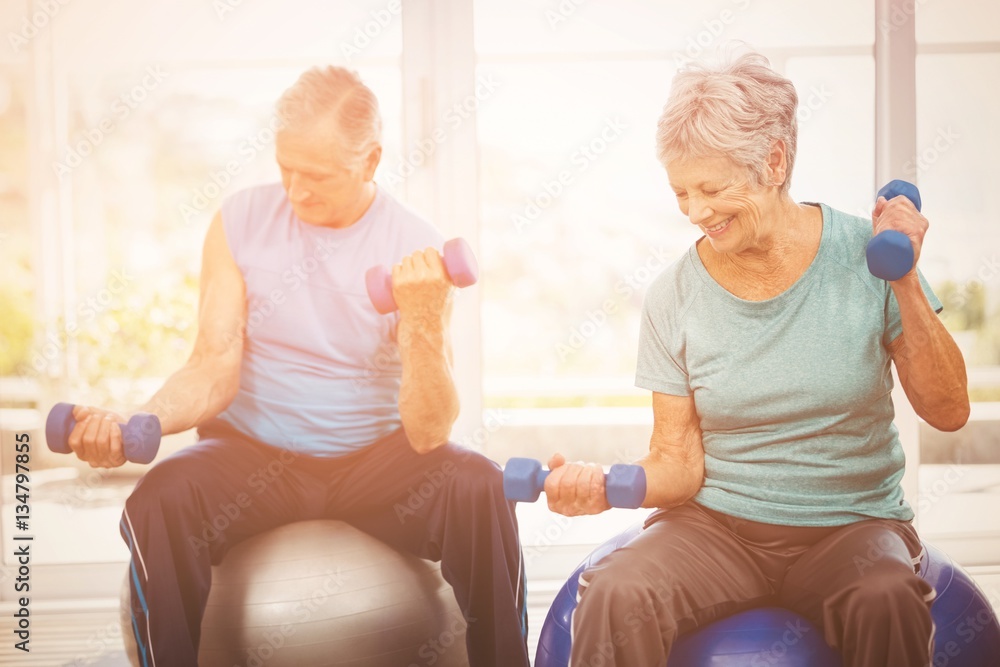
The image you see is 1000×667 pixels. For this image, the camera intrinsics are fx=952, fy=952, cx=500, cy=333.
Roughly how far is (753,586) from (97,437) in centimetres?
125

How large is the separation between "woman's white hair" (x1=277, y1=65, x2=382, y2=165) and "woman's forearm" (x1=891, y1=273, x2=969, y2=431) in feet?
3.74

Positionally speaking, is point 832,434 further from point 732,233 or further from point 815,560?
point 732,233

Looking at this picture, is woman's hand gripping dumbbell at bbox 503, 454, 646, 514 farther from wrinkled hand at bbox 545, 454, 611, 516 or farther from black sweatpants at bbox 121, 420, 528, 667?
black sweatpants at bbox 121, 420, 528, 667

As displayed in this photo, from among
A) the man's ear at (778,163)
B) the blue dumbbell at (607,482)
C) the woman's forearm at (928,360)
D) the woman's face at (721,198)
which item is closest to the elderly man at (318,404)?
the blue dumbbell at (607,482)

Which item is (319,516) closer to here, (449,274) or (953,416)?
(449,274)

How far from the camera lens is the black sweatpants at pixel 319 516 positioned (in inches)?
70.4

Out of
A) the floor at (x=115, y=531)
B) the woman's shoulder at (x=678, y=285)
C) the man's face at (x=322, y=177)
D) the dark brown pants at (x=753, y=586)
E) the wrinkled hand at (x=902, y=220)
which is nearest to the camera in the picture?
the dark brown pants at (x=753, y=586)

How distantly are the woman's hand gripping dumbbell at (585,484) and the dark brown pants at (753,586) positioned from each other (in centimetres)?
9

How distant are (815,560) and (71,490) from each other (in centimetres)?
223

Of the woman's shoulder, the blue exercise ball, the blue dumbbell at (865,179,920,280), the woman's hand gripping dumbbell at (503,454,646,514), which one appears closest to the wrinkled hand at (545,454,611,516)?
the woman's hand gripping dumbbell at (503,454,646,514)

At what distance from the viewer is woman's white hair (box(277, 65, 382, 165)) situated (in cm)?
204

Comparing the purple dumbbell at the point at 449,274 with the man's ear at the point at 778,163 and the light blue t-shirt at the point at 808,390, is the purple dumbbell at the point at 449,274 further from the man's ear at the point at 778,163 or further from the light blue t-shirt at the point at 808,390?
the man's ear at the point at 778,163

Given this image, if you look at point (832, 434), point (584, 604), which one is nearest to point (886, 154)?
point (832, 434)

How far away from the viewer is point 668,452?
1635 millimetres
